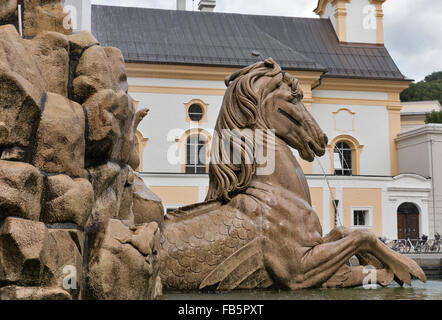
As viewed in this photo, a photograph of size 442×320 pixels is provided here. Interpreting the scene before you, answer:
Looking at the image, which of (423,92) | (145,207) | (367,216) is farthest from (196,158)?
(423,92)

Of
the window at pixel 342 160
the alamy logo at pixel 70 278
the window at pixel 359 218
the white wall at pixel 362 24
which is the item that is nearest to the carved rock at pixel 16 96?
the alamy logo at pixel 70 278

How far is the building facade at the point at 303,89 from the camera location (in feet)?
91.2

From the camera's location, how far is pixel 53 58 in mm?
3207

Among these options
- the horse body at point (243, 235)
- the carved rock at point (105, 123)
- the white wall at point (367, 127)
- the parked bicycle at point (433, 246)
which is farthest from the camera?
the white wall at point (367, 127)

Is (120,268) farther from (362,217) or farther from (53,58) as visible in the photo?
(362,217)

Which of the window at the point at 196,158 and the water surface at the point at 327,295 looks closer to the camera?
the water surface at the point at 327,295

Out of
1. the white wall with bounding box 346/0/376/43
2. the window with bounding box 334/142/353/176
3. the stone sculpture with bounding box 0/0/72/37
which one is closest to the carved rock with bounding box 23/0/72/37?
the stone sculpture with bounding box 0/0/72/37

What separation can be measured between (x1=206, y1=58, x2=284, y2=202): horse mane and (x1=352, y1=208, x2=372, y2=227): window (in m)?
24.0

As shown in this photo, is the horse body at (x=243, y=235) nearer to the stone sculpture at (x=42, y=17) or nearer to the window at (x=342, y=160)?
the stone sculpture at (x=42, y=17)

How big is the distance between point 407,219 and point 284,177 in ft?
84.5

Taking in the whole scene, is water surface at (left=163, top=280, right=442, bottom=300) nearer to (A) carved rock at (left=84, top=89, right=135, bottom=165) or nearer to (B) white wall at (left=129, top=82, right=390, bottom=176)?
(A) carved rock at (left=84, top=89, right=135, bottom=165)

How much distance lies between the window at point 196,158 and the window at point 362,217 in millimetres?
7487

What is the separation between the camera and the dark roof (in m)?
29.9
